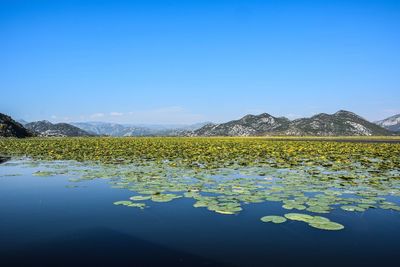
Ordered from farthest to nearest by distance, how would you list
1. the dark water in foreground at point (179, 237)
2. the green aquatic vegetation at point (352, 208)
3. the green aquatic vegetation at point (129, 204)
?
1. the green aquatic vegetation at point (129, 204)
2. the green aquatic vegetation at point (352, 208)
3. the dark water in foreground at point (179, 237)

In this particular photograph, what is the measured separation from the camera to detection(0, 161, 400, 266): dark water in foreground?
6543 mm

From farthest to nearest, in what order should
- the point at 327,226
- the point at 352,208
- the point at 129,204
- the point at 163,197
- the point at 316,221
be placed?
the point at 163,197 < the point at 129,204 < the point at 352,208 < the point at 316,221 < the point at 327,226

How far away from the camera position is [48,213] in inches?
400

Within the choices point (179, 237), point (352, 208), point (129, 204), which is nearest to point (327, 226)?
point (352, 208)

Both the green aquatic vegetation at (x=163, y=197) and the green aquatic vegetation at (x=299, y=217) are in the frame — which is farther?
the green aquatic vegetation at (x=163, y=197)

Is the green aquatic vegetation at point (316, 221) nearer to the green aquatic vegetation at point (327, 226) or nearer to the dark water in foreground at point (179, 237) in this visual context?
the green aquatic vegetation at point (327, 226)

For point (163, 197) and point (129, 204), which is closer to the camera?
point (129, 204)

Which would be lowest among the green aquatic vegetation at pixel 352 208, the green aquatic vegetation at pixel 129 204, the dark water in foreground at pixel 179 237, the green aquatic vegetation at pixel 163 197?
the dark water in foreground at pixel 179 237

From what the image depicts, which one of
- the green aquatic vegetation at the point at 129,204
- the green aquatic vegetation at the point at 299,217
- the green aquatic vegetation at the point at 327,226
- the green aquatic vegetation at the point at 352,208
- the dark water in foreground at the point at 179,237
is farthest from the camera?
the green aquatic vegetation at the point at 129,204

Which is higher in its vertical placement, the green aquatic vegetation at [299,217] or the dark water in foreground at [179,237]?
the green aquatic vegetation at [299,217]

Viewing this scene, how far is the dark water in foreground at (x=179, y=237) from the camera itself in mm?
6543

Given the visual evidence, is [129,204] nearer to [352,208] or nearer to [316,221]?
[316,221]

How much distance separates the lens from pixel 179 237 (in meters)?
7.94

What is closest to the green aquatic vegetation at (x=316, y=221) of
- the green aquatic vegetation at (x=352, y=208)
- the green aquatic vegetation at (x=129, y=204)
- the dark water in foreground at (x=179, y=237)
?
the dark water in foreground at (x=179, y=237)
